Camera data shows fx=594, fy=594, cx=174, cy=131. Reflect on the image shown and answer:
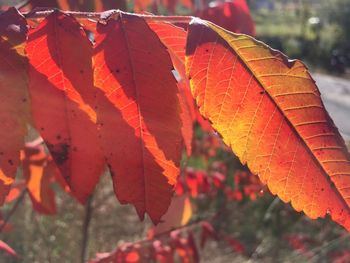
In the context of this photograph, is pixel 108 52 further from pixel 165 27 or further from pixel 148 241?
pixel 148 241

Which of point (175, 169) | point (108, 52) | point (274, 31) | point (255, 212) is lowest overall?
point (274, 31)

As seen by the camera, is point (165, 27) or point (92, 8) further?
point (92, 8)

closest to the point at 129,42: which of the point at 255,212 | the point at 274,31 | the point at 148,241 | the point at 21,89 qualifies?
the point at 21,89

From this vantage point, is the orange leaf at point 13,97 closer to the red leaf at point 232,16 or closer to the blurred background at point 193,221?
the blurred background at point 193,221

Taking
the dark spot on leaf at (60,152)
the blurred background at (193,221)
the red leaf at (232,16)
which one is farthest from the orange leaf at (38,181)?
the dark spot on leaf at (60,152)

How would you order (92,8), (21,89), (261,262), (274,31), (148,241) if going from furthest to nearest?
(274,31) < (261,262) < (148,241) < (92,8) < (21,89)
